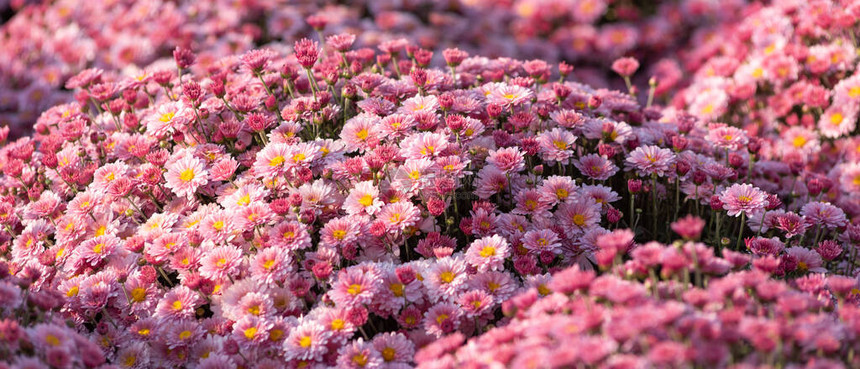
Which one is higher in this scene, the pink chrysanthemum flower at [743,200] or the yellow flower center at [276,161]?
the yellow flower center at [276,161]

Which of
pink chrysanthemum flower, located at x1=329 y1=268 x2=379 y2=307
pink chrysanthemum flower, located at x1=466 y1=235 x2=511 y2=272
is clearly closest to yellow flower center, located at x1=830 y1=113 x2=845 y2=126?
pink chrysanthemum flower, located at x1=466 y1=235 x2=511 y2=272

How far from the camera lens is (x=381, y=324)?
2.63 meters

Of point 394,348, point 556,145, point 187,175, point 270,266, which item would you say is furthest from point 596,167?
point 187,175

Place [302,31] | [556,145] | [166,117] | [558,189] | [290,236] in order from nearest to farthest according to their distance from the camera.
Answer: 1. [290,236]
2. [558,189]
3. [556,145]
4. [166,117]
5. [302,31]

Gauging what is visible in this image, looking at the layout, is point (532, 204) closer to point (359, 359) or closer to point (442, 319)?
point (442, 319)

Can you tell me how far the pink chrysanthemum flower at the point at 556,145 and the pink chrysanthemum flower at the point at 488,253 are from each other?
0.51 metres

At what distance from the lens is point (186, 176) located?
283 cm

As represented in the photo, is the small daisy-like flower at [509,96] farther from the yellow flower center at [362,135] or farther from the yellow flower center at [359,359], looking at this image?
the yellow flower center at [359,359]

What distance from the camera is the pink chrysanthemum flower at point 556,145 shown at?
2886mm

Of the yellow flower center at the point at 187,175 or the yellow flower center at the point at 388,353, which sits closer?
the yellow flower center at the point at 388,353

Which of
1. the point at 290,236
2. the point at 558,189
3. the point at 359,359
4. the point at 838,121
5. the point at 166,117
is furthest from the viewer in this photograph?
the point at 838,121

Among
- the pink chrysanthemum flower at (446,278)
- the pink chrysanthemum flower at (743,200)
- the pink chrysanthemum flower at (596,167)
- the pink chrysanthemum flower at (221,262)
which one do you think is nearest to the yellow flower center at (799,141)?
the pink chrysanthemum flower at (743,200)

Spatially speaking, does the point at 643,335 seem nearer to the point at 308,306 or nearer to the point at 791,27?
the point at 308,306

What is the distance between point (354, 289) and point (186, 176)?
3.02 ft
